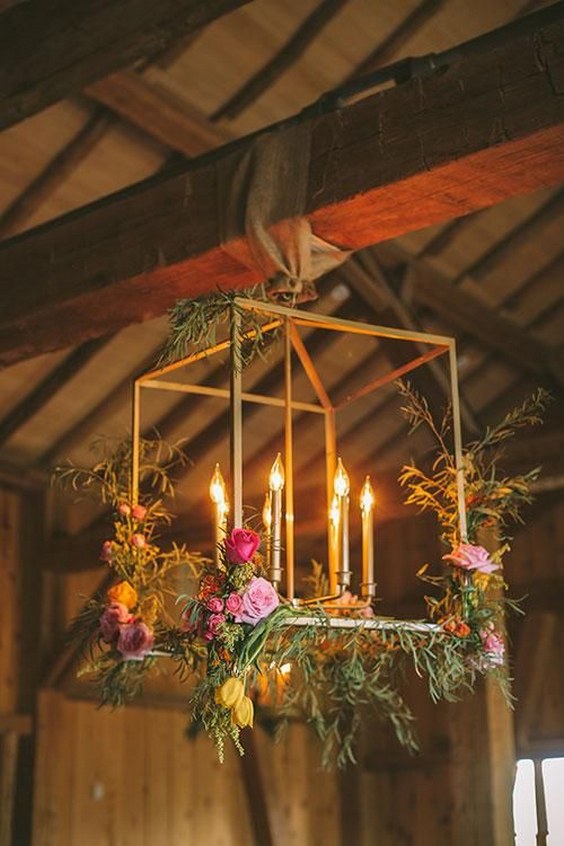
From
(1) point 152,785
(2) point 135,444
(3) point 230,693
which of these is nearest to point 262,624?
(3) point 230,693

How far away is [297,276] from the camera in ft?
11.3

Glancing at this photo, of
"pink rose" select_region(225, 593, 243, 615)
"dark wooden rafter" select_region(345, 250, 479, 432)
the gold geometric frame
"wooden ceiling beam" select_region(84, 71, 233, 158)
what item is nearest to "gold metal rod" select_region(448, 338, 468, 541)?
the gold geometric frame

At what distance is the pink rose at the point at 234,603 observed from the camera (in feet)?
9.86

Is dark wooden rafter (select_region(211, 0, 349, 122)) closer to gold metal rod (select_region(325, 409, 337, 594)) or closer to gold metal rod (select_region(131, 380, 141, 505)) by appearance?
gold metal rod (select_region(325, 409, 337, 594))

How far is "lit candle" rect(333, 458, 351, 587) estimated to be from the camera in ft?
11.1

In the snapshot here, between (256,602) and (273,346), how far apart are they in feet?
2.99

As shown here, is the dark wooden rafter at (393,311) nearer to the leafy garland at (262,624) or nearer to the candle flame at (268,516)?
the leafy garland at (262,624)

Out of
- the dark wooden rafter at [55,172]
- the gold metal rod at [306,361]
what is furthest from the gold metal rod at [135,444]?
the dark wooden rafter at [55,172]

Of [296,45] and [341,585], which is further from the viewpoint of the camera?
[296,45]

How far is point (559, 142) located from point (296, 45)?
244 centimetres

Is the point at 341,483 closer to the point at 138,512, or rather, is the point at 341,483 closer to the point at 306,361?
the point at 306,361

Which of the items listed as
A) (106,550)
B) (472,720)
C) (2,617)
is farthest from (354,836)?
(106,550)

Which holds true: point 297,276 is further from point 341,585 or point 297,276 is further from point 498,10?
point 498,10

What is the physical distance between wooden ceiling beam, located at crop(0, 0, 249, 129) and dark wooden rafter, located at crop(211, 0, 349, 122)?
1.42 m
